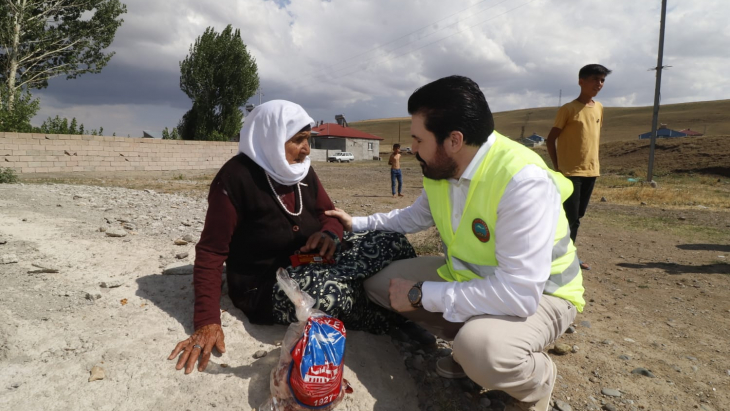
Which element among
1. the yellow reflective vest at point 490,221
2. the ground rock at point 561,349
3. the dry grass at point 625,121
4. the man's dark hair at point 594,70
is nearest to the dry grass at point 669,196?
the man's dark hair at point 594,70

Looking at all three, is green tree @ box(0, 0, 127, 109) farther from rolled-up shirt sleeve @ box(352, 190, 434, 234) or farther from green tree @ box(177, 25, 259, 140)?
rolled-up shirt sleeve @ box(352, 190, 434, 234)

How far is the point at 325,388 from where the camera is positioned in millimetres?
1874

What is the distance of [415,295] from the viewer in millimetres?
2072

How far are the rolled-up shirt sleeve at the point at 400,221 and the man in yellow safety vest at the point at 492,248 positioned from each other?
0.57m

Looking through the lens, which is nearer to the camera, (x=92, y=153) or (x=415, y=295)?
(x=415, y=295)

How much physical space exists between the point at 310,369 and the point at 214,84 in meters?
33.1

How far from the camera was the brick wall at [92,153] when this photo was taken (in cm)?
1527

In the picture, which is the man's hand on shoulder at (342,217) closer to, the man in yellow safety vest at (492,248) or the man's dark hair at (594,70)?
the man in yellow safety vest at (492,248)

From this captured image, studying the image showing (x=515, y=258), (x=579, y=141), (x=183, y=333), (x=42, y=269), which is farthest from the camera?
(x=579, y=141)

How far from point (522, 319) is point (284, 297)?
3.88ft

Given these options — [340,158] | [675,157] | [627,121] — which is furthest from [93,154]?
[627,121]

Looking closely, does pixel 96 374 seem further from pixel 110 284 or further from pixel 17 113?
pixel 17 113

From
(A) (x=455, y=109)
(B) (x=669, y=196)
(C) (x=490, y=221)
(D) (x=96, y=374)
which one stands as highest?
(A) (x=455, y=109)

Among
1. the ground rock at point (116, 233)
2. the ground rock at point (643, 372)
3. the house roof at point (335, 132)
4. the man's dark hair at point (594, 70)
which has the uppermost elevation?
the house roof at point (335, 132)
